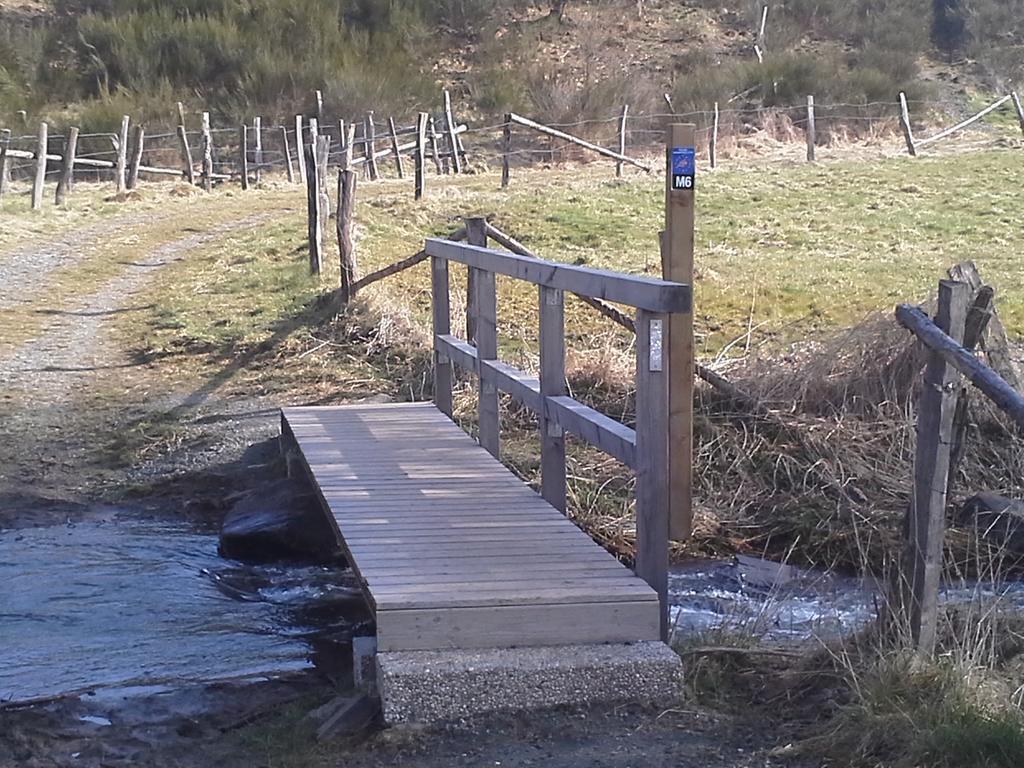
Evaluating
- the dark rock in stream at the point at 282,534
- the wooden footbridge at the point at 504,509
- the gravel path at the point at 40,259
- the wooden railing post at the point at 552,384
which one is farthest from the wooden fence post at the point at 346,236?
the wooden railing post at the point at 552,384

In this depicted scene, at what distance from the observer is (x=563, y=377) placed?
20.6ft

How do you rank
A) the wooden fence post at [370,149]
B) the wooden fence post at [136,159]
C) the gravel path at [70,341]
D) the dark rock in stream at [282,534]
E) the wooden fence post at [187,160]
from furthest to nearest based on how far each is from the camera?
1. the wooden fence post at [187,160]
2. the wooden fence post at [370,149]
3. the wooden fence post at [136,159]
4. the gravel path at [70,341]
5. the dark rock in stream at [282,534]

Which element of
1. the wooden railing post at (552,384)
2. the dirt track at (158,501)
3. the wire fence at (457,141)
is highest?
the wooden railing post at (552,384)

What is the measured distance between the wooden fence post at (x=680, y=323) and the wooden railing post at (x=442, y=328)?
2368 millimetres

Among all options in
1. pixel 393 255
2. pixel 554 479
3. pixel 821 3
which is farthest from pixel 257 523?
pixel 821 3

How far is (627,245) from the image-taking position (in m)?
17.0

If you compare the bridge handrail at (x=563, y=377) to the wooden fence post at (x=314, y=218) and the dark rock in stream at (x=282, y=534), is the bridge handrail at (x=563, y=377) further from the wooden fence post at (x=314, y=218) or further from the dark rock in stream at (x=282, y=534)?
the wooden fence post at (x=314, y=218)

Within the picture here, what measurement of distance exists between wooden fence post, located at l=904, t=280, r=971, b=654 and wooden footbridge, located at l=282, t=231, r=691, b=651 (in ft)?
2.69

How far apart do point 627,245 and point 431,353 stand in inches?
256

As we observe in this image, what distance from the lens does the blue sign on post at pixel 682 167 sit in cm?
619

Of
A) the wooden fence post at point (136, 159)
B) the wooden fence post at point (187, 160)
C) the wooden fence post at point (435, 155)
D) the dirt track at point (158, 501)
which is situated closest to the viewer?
the dirt track at point (158, 501)

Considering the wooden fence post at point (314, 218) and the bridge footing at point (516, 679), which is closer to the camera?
the bridge footing at point (516, 679)

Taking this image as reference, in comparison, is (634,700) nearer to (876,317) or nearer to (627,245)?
(876,317)

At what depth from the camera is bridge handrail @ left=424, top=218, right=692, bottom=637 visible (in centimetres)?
499
